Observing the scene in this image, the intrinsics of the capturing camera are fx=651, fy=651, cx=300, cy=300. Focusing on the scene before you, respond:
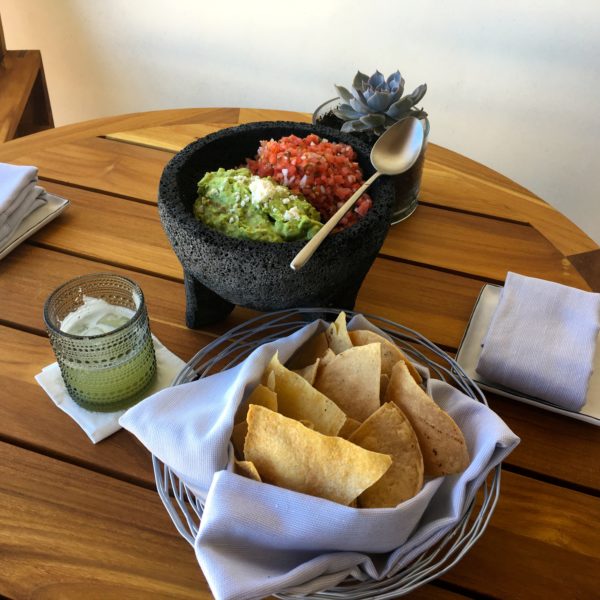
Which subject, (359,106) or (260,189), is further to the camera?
(359,106)

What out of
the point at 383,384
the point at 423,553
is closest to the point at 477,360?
the point at 383,384

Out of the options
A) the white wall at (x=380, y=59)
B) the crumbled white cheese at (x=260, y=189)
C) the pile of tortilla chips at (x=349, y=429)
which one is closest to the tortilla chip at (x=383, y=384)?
the pile of tortilla chips at (x=349, y=429)

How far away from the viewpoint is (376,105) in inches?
37.4

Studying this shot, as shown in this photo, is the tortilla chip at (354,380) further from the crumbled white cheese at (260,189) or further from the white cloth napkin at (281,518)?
the crumbled white cheese at (260,189)

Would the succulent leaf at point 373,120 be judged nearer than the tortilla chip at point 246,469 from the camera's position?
No

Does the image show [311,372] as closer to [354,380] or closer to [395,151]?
[354,380]

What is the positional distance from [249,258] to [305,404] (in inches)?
6.7

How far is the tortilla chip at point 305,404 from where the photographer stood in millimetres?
622

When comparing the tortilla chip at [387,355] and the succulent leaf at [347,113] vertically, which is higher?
the succulent leaf at [347,113]

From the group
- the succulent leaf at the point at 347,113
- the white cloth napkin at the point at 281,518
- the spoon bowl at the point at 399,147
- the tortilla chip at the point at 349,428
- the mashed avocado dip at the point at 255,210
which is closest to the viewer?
the white cloth napkin at the point at 281,518

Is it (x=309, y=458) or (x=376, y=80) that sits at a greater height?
(x=376, y=80)

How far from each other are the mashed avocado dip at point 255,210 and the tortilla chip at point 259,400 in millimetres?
189

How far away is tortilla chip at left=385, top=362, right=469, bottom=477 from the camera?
0.60 m

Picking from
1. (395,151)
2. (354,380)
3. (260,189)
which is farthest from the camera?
(395,151)
